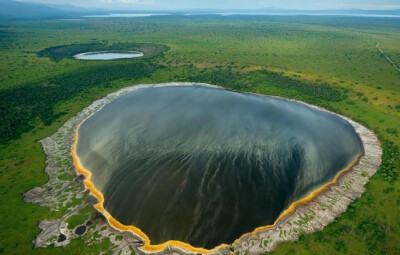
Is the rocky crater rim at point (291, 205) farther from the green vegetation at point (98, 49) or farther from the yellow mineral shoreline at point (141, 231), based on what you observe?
the green vegetation at point (98, 49)

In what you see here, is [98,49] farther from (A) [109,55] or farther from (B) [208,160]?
(B) [208,160]

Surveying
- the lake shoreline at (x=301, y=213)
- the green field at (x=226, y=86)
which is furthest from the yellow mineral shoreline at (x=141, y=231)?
the green field at (x=226, y=86)

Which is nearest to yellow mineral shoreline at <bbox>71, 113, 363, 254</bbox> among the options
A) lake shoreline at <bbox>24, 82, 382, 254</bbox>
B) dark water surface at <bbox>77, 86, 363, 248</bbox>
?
lake shoreline at <bbox>24, 82, 382, 254</bbox>

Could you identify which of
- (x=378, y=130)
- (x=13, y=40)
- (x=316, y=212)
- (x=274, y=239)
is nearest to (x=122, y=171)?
(x=274, y=239)

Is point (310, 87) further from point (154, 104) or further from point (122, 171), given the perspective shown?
point (122, 171)

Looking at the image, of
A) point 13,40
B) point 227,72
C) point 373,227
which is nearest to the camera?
point 373,227

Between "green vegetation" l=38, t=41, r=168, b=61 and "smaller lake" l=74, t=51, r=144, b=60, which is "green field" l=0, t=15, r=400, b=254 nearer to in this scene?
"green vegetation" l=38, t=41, r=168, b=61
